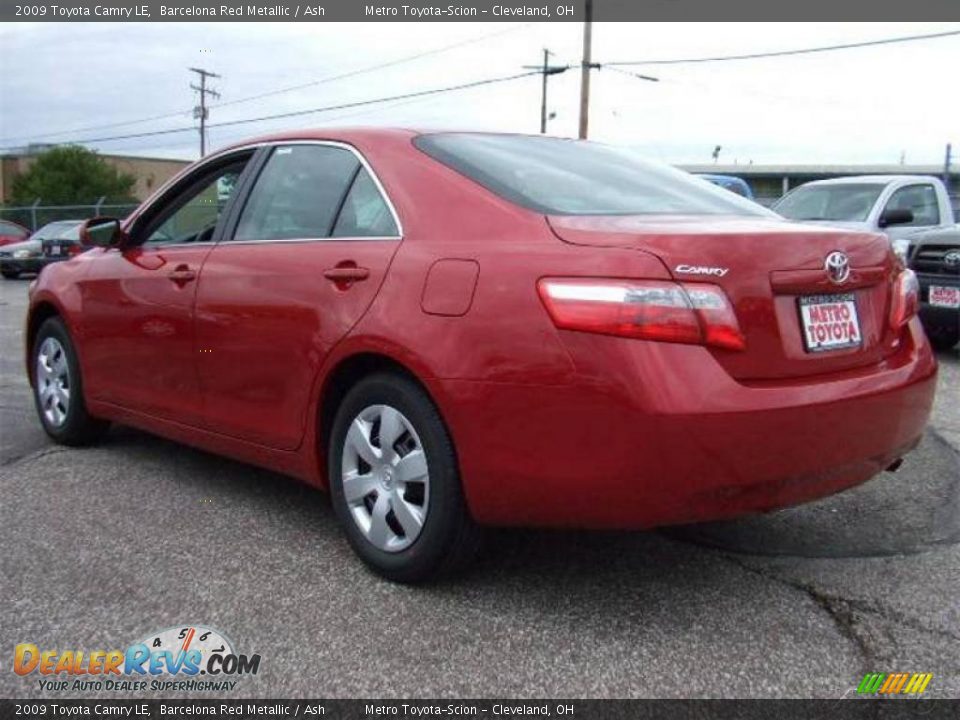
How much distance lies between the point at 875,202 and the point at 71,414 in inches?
332

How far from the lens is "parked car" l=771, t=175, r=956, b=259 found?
1017cm

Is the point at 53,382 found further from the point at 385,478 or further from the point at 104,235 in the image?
the point at 385,478

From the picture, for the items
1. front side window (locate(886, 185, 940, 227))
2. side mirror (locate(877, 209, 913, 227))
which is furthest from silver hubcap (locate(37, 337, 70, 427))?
front side window (locate(886, 185, 940, 227))

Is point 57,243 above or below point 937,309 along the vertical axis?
below

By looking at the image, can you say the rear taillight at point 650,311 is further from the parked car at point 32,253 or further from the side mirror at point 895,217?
the parked car at point 32,253

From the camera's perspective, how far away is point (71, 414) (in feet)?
16.4

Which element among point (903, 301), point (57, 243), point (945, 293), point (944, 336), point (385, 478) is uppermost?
point (903, 301)

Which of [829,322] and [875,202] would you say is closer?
[829,322]

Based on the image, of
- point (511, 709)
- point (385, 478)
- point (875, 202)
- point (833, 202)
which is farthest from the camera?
point (833, 202)

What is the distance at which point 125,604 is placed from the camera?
3.11 meters

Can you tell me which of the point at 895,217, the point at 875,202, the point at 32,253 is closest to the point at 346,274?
the point at 895,217

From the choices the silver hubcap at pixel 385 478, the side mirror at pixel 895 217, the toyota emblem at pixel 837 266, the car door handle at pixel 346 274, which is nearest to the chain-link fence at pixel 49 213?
the side mirror at pixel 895 217

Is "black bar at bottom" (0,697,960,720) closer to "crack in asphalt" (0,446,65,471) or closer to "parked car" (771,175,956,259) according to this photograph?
"crack in asphalt" (0,446,65,471)

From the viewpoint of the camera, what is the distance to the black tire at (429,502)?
9.89 ft
